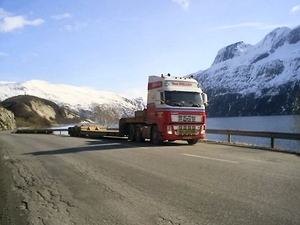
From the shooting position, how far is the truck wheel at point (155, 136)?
18681 mm

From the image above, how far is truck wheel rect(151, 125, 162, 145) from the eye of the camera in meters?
18.7

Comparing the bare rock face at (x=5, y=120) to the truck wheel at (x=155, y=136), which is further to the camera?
the bare rock face at (x=5, y=120)

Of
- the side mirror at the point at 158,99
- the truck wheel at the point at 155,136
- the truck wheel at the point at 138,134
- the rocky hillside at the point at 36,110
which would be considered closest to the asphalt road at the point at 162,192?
the side mirror at the point at 158,99

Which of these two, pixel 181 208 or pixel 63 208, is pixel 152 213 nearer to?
pixel 181 208

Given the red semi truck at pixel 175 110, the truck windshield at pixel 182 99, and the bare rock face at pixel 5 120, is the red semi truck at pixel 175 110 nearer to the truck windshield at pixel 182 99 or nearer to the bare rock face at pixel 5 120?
the truck windshield at pixel 182 99

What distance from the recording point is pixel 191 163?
35.7ft

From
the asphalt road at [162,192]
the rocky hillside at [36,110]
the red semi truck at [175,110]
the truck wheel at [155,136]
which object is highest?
the rocky hillside at [36,110]

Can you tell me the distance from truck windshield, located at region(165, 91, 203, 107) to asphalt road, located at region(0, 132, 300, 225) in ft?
22.9

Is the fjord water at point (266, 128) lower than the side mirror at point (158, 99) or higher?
lower

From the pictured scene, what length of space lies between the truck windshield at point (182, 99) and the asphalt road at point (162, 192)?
22.9ft

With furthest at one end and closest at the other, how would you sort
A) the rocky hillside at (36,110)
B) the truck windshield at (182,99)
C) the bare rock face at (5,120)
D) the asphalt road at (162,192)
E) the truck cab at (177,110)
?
the rocky hillside at (36,110), the bare rock face at (5,120), the truck windshield at (182,99), the truck cab at (177,110), the asphalt road at (162,192)

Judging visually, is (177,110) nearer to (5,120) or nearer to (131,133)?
(131,133)

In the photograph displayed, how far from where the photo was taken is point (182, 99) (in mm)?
18344

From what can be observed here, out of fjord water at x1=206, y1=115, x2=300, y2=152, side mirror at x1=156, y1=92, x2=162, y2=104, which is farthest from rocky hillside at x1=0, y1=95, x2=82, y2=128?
side mirror at x1=156, y1=92, x2=162, y2=104
